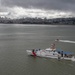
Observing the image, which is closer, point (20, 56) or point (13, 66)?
point (13, 66)

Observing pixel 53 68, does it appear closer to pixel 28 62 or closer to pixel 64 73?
pixel 64 73

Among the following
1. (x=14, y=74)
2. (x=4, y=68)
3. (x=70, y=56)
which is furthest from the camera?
(x=70, y=56)

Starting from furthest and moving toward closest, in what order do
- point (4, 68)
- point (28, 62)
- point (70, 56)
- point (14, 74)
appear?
point (70, 56)
point (28, 62)
point (4, 68)
point (14, 74)

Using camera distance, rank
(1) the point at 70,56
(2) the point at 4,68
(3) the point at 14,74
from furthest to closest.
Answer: (1) the point at 70,56 → (2) the point at 4,68 → (3) the point at 14,74

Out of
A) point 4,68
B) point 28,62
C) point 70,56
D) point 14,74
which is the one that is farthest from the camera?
point 70,56

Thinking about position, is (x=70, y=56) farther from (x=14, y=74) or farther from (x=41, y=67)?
(x=14, y=74)

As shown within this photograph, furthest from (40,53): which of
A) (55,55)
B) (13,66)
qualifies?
(13,66)

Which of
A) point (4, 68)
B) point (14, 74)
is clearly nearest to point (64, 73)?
point (14, 74)

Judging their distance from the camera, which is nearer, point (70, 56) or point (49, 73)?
point (49, 73)

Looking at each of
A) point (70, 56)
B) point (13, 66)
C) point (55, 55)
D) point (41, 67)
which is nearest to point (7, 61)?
point (13, 66)
